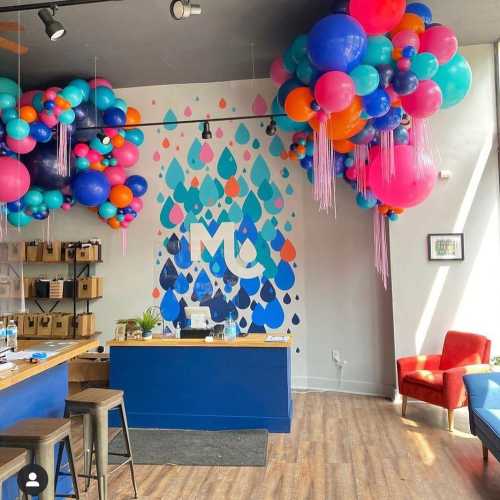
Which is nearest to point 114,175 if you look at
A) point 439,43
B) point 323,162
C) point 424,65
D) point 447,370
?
point 323,162

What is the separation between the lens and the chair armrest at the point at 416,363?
4.92m

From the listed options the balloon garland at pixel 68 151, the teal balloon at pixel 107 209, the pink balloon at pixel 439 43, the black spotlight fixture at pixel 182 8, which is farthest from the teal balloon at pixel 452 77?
the teal balloon at pixel 107 209

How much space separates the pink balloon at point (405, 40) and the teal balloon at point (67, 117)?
9.97 feet

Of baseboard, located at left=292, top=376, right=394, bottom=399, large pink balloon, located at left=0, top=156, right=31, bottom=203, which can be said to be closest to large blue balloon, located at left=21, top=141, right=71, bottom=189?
large pink balloon, located at left=0, top=156, right=31, bottom=203

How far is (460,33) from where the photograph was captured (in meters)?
5.05

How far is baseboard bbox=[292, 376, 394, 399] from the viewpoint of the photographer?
5680 mm

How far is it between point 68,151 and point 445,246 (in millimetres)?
4272

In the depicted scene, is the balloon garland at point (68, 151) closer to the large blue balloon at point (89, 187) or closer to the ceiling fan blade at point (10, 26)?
the large blue balloon at point (89, 187)

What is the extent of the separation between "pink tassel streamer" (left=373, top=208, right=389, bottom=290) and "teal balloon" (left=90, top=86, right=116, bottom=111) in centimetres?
326

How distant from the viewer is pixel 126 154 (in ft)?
18.7

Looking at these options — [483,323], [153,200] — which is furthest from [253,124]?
[483,323]

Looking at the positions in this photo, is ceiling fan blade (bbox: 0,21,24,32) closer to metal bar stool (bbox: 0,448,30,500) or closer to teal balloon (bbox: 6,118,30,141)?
teal balloon (bbox: 6,118,30,141)

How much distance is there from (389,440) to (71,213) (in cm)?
475

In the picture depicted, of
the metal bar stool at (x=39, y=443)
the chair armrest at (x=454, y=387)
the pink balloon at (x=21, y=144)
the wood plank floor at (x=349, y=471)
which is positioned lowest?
the wood plank floor at (x=349, y=471)
